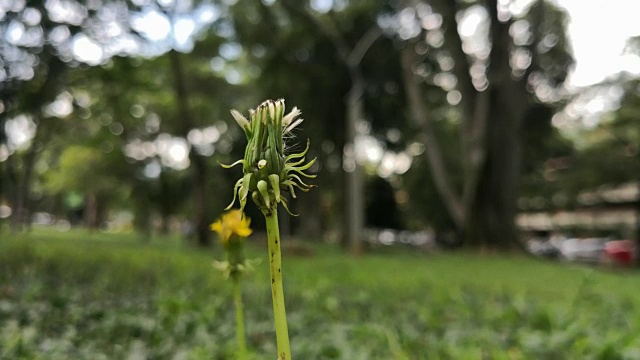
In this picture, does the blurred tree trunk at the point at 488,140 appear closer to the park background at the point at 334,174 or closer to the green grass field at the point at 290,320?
the park background at the point at 334,174

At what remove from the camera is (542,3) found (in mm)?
18281

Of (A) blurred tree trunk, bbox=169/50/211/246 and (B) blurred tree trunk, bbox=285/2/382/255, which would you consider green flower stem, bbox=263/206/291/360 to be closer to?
(B) blurred tree trunk, bbox=285/2/382/255

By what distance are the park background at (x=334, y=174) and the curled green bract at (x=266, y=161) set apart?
3.3 inches

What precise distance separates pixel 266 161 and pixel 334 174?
78.0 feet

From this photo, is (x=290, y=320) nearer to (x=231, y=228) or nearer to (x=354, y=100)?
(x=231, y=228)

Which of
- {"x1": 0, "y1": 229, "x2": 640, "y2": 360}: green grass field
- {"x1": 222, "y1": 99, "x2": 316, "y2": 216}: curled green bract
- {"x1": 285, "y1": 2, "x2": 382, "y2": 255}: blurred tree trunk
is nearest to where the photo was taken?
{"x1": 222, "y1": 99, "x2": 316, "y2": 216}: curled green bract

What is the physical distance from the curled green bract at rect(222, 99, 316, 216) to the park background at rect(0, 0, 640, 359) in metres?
0.08

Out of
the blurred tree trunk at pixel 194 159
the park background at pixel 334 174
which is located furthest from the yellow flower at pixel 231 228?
the blurred tree trunk at pixel 194 159

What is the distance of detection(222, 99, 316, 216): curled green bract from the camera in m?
0.77

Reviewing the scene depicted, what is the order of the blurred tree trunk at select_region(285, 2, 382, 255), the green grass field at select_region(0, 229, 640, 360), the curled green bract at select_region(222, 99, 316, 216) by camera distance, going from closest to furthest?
the curled green bract at select_region(222, 99, 316, 216), the green grass field at select_region(0, 229, 640, 360), the blurred tree trunk at select_region(285, 2, 382, 255)

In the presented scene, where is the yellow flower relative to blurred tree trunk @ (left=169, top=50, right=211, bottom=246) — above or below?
below

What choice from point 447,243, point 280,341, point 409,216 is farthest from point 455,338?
point 409,216

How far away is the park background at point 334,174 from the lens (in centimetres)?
356

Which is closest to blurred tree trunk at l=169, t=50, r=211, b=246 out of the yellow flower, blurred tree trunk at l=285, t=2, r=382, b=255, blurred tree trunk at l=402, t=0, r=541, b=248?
blurred tree trunk at l=285, t=2, r=382, b=255
